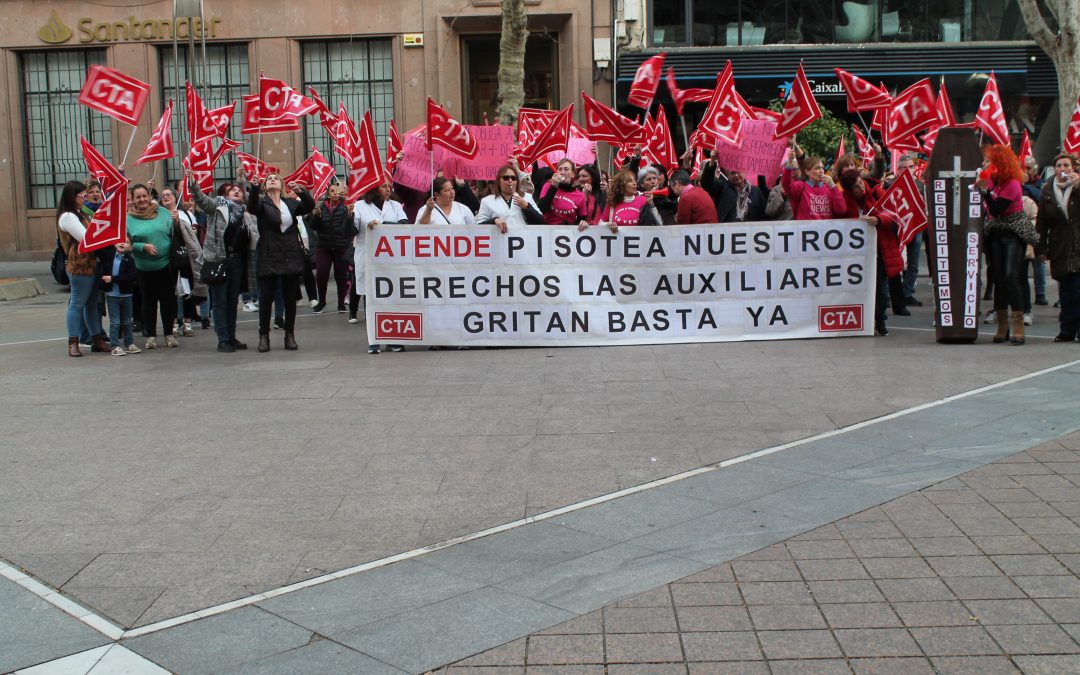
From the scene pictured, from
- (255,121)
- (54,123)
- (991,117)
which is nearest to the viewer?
(991,117)

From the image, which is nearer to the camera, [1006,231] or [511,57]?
[1006,231]

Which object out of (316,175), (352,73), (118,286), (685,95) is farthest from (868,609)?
(352,73)

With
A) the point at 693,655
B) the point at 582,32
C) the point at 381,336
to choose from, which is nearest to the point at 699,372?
the point at 381,336

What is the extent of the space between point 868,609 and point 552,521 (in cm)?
174

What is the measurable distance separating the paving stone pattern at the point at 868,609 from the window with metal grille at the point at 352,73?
2222cm

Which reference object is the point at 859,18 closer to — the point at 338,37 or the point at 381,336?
the point at 338,37

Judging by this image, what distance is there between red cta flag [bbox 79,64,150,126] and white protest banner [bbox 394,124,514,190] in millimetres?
2763

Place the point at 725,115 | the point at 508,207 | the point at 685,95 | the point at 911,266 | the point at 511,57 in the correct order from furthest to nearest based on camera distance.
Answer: the point at 511,57
the point at 685,95
the point at 911,266
the point at 725,115
the point at 508,207

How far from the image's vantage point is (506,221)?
37.6 feet

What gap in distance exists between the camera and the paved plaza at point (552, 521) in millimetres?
4246

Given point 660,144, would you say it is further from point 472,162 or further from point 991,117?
point 991,117

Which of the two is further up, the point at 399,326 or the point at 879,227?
the point at 879,227

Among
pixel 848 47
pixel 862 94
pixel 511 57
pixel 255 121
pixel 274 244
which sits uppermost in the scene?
pixel 848 47

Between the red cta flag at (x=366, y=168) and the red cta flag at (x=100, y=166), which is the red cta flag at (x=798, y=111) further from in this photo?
the red cta flag at (x=100, y=166)
